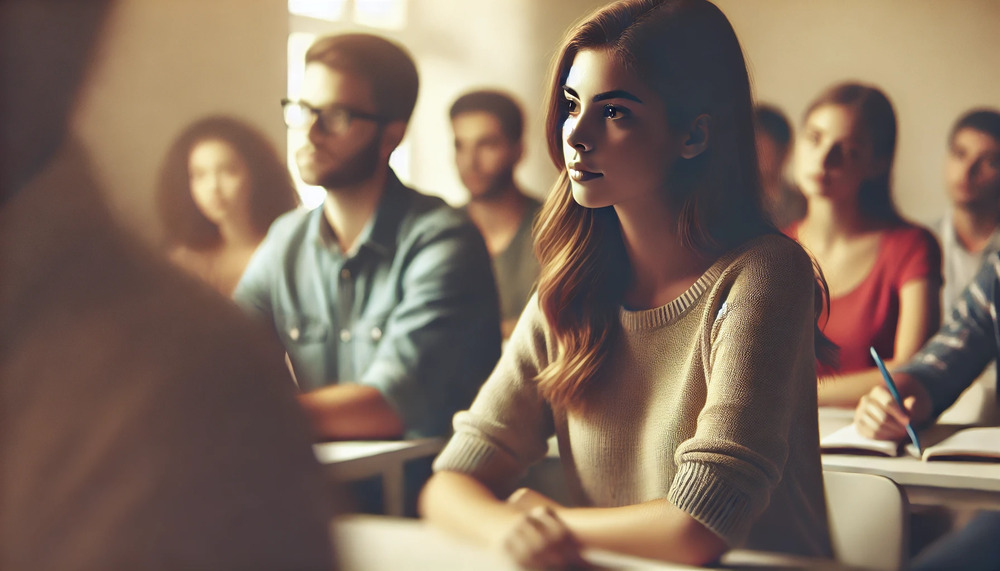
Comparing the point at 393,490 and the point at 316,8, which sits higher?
the point at 316,8

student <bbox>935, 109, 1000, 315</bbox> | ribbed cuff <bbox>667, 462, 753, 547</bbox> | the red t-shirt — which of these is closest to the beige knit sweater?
ribbed cuff <bbox>667, 462, 753, 547</bbox>

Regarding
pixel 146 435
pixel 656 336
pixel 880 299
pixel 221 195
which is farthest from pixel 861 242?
pixel 146 435

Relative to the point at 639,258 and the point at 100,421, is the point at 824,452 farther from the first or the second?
the point at 100,421

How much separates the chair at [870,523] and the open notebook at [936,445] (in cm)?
7

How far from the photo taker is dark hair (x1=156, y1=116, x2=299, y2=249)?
37.0 inches

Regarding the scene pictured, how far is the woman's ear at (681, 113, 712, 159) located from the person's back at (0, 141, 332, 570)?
320 mm

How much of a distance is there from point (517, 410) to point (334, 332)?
0.34 metres

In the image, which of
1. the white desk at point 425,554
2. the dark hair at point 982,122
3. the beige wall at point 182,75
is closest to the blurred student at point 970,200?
the dark hair at point 982,122

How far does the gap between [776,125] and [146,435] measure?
1089mm

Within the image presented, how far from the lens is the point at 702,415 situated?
1.38 feet

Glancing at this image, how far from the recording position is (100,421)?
0.19m

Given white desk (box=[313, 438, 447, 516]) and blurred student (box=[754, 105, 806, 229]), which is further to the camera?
blurred student (box=[754, 105, 806, 229])

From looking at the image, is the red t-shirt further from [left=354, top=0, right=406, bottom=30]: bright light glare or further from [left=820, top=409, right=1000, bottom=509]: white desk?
[left=354, top=0, right=406, bottom=30]: bright light glare

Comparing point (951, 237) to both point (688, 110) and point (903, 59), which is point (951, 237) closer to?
point (903, 59)
